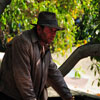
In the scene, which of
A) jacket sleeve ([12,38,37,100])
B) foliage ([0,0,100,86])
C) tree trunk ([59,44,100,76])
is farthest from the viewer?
foliage ([0,0,100,86])

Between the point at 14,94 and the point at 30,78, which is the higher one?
the point at 30,78

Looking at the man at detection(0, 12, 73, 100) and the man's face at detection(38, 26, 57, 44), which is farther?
the man's face at detection(38, 26, 57, 44)

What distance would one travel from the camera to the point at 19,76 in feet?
8.28

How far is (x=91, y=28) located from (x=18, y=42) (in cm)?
314

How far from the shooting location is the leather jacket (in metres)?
A: 2.52

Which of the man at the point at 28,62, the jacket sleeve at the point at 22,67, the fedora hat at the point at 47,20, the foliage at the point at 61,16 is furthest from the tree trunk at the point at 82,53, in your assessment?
the jacket sleeve at the point at 22,67

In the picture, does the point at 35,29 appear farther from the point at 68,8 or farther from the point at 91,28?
the point at 68,8

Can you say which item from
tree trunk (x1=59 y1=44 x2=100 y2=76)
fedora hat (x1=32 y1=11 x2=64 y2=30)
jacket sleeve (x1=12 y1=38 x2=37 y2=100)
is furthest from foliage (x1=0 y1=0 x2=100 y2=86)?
jacket sleeve (x1=12 y1=38 x2=37 y2=100)

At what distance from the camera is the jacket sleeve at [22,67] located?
8.24ft

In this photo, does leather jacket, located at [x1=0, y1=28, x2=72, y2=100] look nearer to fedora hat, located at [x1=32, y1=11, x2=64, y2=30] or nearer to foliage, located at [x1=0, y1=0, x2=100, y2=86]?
fedora hat, located at [x1=32, y1=11, x2=64, y2=30]

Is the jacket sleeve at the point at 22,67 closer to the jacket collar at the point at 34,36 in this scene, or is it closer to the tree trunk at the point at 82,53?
the jacket collar at the point at 34,36

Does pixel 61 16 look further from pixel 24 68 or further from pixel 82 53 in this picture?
pixel 24 68

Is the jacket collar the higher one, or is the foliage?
the foliage

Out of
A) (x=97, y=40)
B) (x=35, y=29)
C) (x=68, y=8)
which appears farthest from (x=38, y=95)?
(x=68, y=8)
